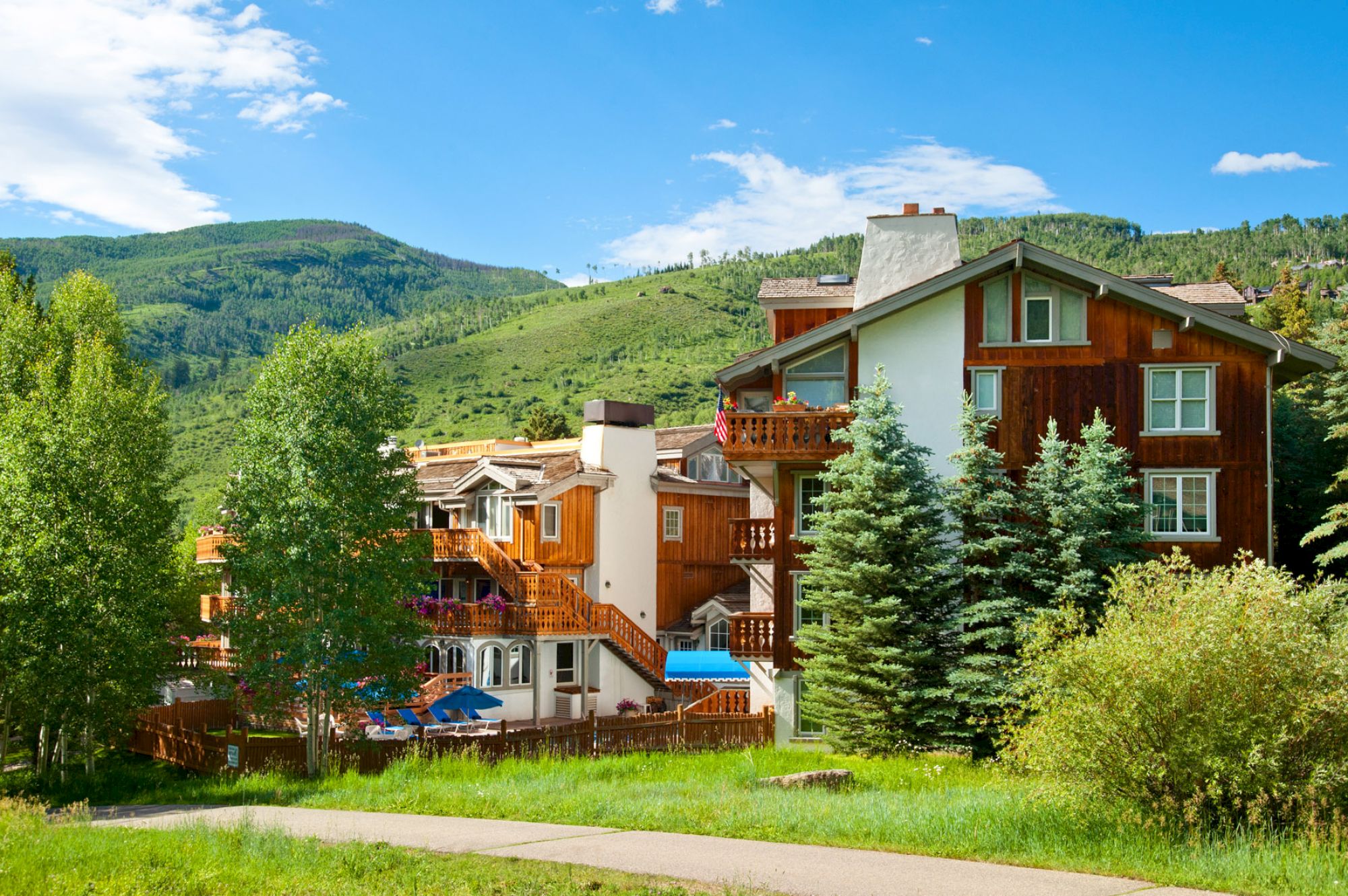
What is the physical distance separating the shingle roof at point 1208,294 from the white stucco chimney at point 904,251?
17.6ft

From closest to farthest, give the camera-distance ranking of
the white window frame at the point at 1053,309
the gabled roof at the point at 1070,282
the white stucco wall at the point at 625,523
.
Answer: the gabled roof at the point at 1070,282, the white window frame at the point at 1053,309, the white stucco wall at the point at 625,523

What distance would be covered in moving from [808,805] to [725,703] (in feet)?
50.9

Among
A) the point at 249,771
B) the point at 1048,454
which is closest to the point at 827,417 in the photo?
the point at 1048,454

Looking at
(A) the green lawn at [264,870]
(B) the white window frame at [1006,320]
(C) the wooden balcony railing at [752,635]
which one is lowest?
(A) the green lawn at [264,870]

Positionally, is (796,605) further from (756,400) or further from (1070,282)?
(1070,282)

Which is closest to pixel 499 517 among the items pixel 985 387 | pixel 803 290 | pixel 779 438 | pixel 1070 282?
pixel 803 290

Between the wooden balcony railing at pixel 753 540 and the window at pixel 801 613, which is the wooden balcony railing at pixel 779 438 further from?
the window at pixel 801 613

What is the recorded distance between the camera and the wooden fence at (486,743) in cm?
2369

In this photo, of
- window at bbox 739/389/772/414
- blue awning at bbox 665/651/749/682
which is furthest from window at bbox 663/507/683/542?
window at bbox 739/389/772/414

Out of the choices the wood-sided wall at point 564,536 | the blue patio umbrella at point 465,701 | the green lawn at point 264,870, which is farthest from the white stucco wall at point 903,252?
the green lawn at point 264,870

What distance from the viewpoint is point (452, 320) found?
562 ft

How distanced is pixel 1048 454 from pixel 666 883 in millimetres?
16620

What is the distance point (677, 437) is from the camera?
47781 mm

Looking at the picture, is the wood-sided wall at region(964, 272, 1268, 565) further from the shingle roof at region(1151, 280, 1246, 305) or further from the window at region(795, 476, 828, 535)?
the window at region(795, 476, 828, 535)
